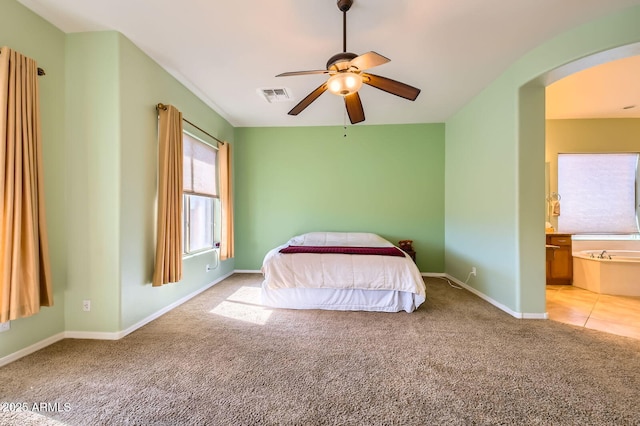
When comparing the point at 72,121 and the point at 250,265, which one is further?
the point at 250,265

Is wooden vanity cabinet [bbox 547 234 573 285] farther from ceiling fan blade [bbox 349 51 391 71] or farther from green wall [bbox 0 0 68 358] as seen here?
green wall [bbox 0 0 68 358]

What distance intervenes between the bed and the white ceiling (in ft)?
6.77

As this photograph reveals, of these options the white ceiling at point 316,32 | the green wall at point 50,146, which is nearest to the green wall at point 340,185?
the white ceiling at point 316,32

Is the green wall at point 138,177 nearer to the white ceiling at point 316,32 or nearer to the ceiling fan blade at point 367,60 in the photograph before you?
the white ceiling at point 316,32

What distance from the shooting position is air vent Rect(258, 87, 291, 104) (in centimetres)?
323

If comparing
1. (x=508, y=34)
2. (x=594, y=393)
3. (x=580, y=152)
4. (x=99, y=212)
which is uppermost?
(x=508, y=34)

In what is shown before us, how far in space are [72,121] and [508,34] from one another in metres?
3.84

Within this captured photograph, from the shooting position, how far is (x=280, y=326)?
246cm

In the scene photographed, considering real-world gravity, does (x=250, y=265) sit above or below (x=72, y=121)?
below

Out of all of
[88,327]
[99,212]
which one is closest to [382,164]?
[99,212]

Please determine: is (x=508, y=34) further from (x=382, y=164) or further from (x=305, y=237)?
(x=305, y=237)

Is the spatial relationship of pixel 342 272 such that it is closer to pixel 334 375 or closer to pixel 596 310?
pixel 334 375

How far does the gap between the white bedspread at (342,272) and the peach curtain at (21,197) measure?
1818mm

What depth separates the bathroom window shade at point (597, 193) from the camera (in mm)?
4102
